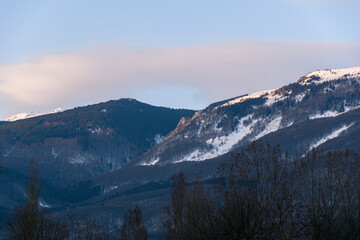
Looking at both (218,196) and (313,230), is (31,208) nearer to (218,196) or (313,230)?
(218,196)

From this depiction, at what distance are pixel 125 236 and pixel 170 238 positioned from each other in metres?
25.2

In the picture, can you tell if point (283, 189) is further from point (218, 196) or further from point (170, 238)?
point (170, 238)

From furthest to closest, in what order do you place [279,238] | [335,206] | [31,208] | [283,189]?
[31,208], [335,206], [283,189], [279,238]

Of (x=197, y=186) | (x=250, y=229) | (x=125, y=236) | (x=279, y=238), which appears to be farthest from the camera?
(x=125, y=236)

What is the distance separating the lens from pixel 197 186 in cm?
10788

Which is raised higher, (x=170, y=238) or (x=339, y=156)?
(x=339, y=156)

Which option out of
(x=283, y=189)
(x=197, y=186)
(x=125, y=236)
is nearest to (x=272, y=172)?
(x=283, y=189)

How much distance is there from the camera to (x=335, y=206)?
291 ft

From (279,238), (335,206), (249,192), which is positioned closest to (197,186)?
(335,206)

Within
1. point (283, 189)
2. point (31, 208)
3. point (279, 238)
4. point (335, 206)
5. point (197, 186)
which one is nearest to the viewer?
point (279, 238)

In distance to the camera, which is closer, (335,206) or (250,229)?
(250,229)

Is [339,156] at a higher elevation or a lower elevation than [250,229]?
higher

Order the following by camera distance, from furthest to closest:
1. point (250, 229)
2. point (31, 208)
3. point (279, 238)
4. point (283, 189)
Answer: point (31, 208) < point (283, 189) < point (250, 229) < point (279, 238)

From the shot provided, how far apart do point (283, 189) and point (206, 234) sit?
10439mm
